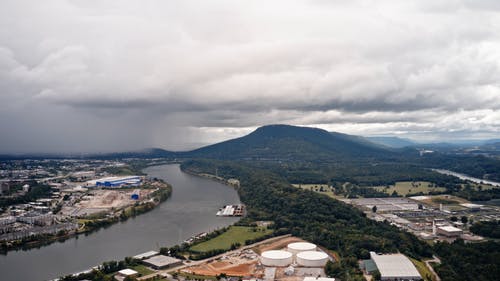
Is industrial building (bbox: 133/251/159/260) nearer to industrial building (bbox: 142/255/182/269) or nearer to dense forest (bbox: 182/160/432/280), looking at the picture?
industrial building (bbox: 142/255/182/269)

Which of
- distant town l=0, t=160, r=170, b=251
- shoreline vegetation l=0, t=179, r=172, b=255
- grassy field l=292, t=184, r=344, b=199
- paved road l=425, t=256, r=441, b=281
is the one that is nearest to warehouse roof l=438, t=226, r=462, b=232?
paved road l=425, t=256, r=441, b=281

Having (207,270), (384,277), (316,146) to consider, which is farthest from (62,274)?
(316,146)

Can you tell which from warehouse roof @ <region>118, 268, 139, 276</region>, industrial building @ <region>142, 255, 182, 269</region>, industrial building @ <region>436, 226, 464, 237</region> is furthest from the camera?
industrial building @ <region>436, 226, 464, 237</region>

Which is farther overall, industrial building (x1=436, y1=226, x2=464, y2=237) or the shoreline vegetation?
industrial building (x1=436, y1=226, x2=464, y2=237)

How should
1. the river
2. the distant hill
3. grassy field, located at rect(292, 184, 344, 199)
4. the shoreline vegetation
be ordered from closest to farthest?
the river
the shoreline vegetation
grassy field, located at rect(292, 184, 344, 199)
the distant hill

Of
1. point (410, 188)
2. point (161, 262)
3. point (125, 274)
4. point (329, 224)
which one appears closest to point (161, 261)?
point (161, 262)

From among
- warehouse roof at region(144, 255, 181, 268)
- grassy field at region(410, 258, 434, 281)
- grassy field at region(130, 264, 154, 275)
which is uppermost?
warehouse roof at region(144, 255, 181, 268)

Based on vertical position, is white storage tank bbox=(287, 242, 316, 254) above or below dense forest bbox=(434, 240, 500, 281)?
above
